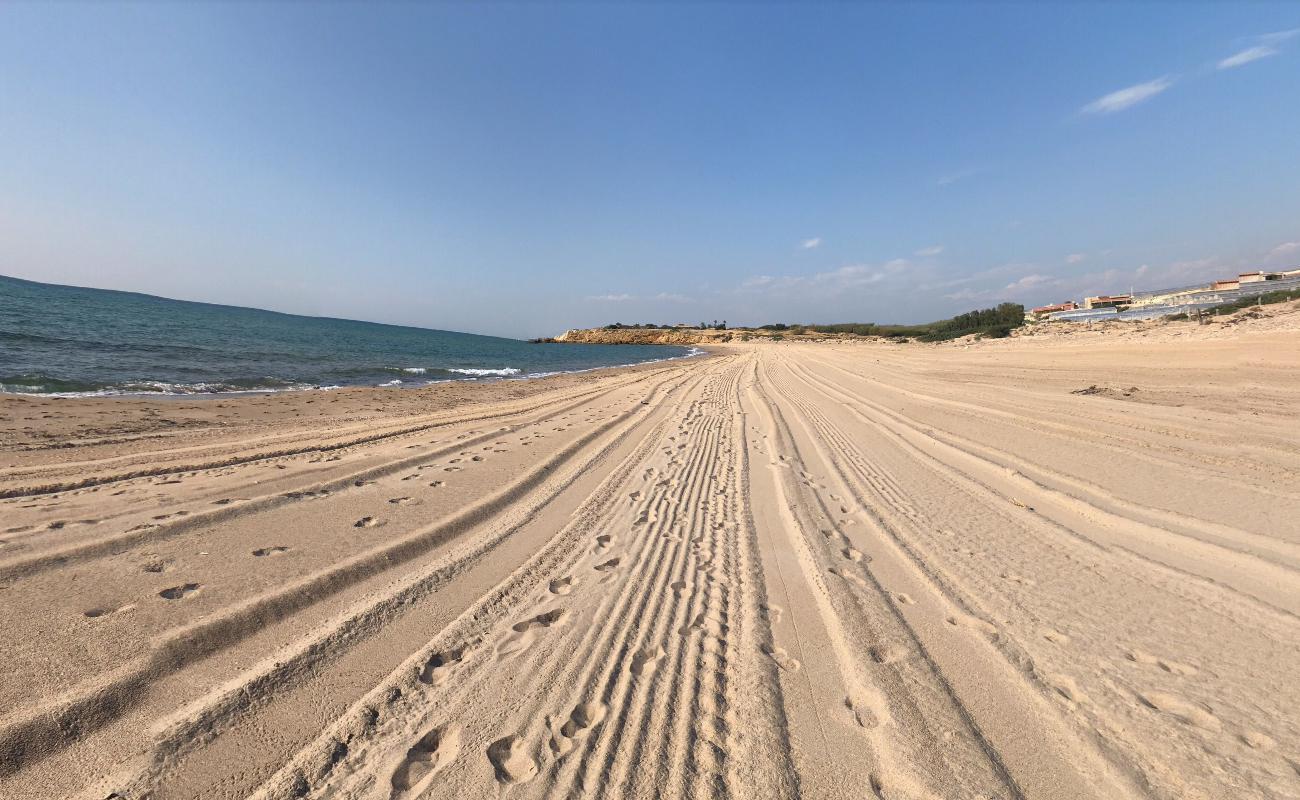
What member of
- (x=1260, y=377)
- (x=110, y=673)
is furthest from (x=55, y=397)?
(x=1260, y=377)

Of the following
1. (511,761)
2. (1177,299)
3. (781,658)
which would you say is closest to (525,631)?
(511,761)

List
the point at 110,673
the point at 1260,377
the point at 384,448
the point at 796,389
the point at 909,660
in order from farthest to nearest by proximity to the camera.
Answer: the point at 796,389 < the point at 1260,377 < the point at 384,448 < the point at 909,660 < the point at 110,673

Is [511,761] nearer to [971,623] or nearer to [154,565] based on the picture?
[971,623]

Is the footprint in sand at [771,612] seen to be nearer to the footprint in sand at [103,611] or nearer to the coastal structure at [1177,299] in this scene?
the footprint in sand at [103,611]

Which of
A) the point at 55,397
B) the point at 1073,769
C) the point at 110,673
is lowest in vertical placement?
the point at 1073,769

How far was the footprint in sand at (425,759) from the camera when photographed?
171cm

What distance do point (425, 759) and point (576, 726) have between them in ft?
1.89

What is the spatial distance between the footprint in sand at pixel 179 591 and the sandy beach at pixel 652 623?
24 millimetres

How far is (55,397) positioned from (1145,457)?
18007 mm

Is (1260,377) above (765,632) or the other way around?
above

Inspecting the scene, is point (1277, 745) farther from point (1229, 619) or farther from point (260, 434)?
point (260, 434)

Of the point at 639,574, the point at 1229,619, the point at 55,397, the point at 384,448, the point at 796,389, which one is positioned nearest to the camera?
the point at 1229,619

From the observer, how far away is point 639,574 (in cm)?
334

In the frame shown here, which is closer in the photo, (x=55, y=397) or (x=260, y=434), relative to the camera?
(x=260, y=434)
